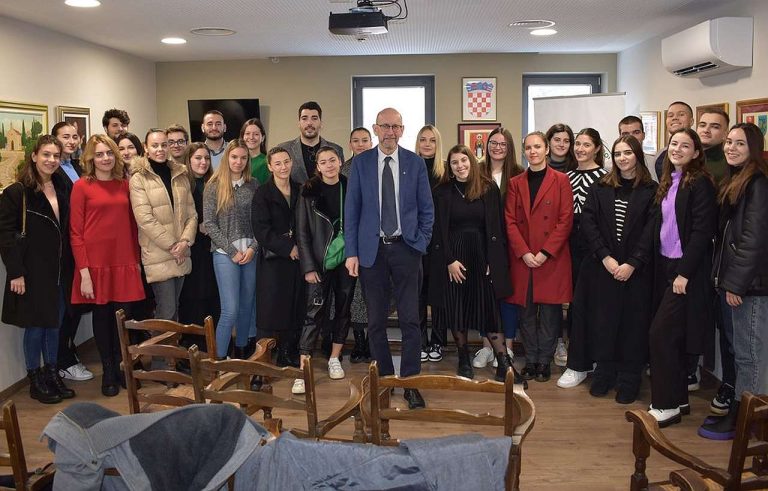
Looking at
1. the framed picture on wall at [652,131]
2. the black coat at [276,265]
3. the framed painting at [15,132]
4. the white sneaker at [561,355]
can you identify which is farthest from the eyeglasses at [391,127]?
the framed picture on wall at [652,131]

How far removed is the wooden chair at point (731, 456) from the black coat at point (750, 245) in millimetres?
1330

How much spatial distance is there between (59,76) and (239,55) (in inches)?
86.9

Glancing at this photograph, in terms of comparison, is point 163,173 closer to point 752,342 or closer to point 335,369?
point 335,369

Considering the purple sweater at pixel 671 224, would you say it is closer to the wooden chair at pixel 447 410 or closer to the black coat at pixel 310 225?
the black coat at pixel 310 225

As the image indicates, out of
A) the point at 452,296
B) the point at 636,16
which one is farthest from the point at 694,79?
the point at 452,296

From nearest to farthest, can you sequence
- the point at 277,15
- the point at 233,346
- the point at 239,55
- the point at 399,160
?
the point at 399,160 → the point at 233,346 → the point at 277,15 → the point at 239,55

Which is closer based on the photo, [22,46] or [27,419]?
[27,419]

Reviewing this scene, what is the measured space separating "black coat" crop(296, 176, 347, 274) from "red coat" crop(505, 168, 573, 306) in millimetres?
1041

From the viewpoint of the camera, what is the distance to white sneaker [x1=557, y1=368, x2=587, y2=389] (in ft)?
14.8

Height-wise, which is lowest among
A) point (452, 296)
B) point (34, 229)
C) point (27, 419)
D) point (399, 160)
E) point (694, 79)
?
point (27, 419)

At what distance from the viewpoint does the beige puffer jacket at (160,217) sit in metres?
4.32

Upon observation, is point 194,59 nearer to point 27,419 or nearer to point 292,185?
point 292,185

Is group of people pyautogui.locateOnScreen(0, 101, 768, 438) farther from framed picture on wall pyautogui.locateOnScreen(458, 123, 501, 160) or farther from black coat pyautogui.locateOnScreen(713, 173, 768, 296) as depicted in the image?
framed picture on wall pyautogui.locateOnScreen(458, 123, 501, 160)

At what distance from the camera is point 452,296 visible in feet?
15.0
